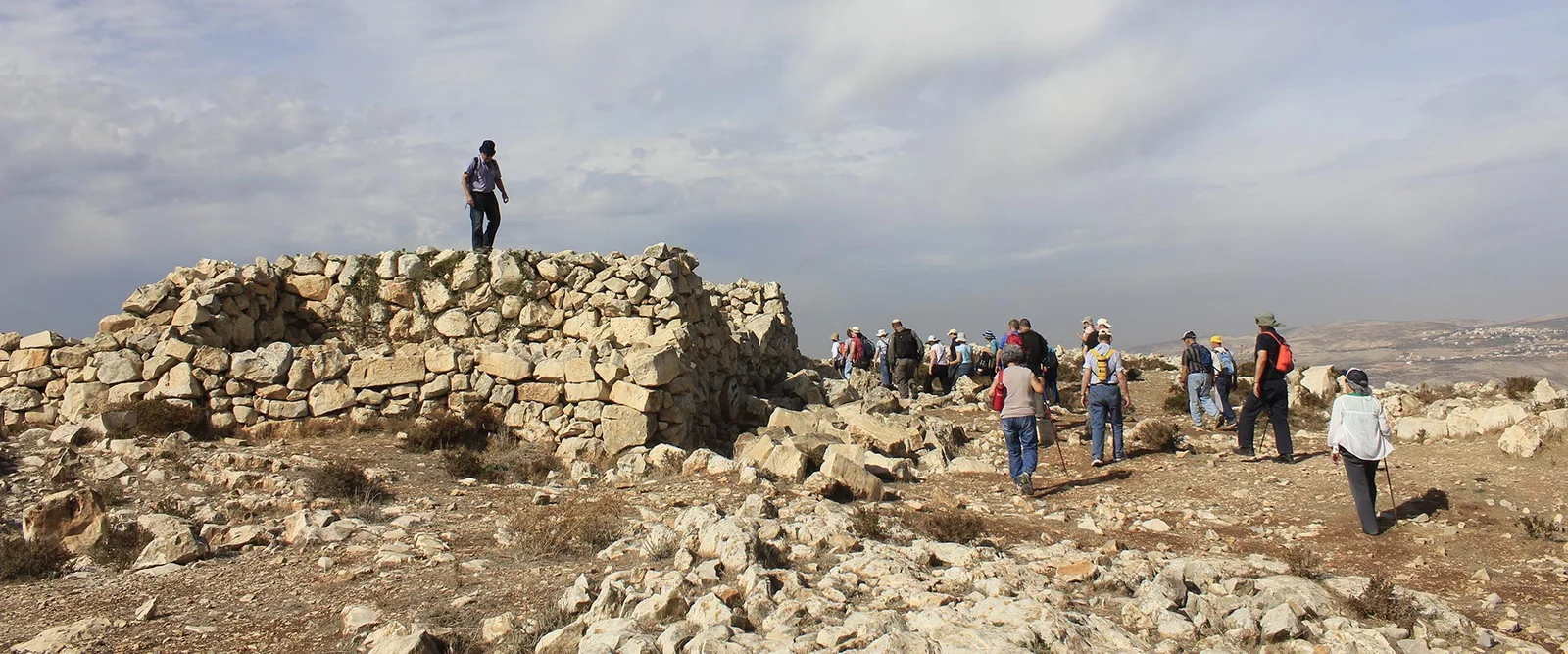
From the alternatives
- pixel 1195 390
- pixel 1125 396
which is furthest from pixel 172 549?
pixel 1195 390

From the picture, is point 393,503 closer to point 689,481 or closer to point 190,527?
point 190,527

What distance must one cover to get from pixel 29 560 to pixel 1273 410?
485 inches

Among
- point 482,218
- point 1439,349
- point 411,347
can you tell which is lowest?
point 1439,349

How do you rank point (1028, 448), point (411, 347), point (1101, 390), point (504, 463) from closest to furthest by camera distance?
1. point (1028, 448)
2. point (504, 463)
3. point (1101, 390)
4. point (411, 347)

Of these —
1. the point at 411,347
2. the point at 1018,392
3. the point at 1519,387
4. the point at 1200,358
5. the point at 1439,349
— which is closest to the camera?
the point at 1018,392

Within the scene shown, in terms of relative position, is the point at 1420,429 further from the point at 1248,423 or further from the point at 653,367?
the point at 653,367

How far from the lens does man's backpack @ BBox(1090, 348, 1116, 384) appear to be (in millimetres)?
11414

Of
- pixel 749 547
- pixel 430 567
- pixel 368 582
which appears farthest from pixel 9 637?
pixel 749 547

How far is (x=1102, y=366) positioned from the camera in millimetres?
11539

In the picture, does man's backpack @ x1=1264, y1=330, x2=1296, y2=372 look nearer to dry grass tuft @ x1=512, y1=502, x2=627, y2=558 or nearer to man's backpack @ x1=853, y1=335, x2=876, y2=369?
dry grass tuft @ x1=512, y1=502, x2=627, y2=558

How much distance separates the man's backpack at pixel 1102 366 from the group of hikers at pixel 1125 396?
12 millimetres

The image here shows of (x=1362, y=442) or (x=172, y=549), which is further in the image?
(x=1362, y=442)

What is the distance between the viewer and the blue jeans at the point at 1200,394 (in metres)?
14.6

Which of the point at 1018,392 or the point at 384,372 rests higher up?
the point at 384,372
